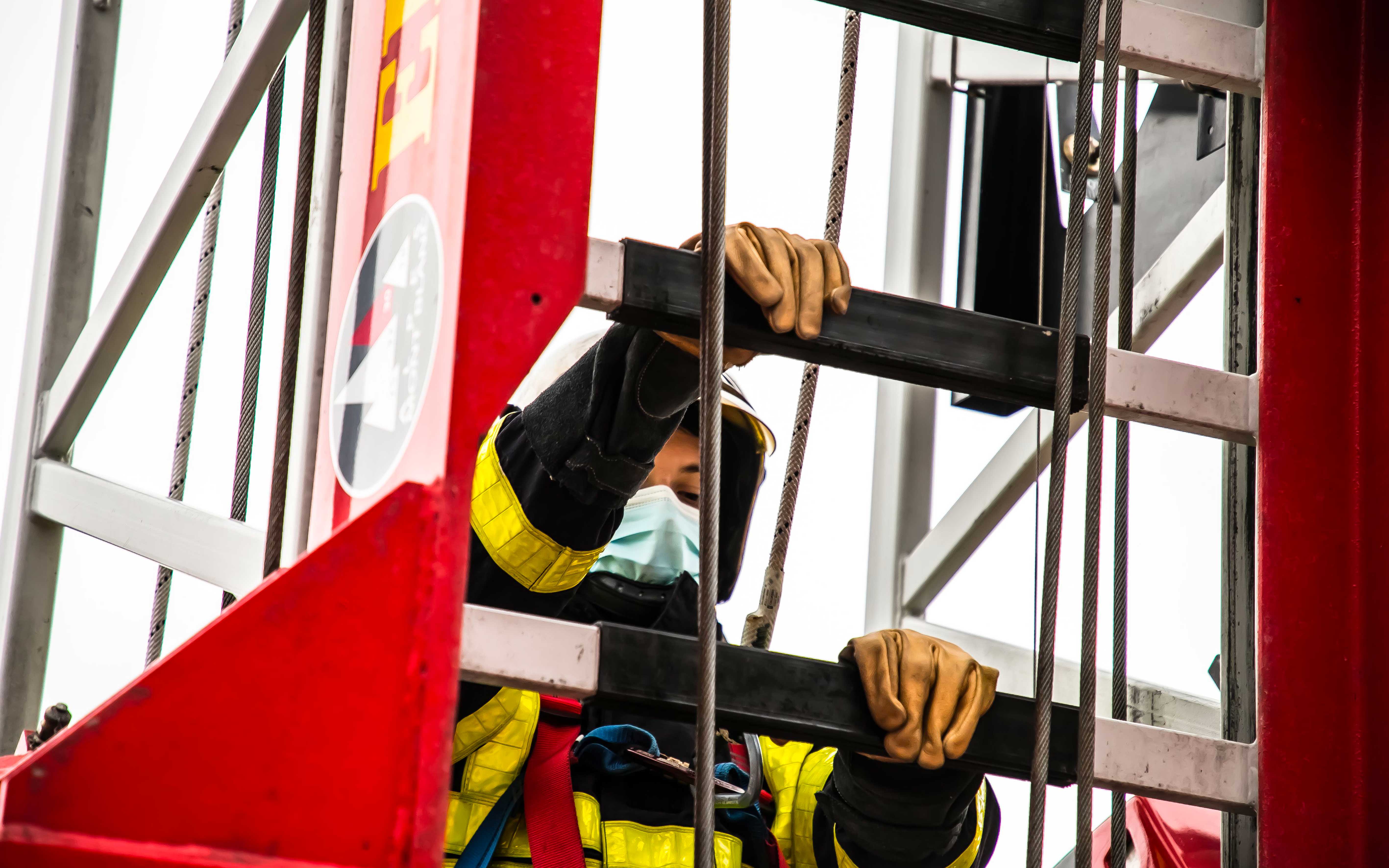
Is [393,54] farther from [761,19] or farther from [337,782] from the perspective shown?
[761,19]

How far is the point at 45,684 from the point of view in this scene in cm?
323

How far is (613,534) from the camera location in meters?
2.45

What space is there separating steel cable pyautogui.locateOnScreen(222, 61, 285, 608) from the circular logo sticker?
45cm

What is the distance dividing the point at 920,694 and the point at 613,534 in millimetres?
882

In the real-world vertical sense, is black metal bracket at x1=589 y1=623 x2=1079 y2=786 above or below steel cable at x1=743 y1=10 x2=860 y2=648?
below

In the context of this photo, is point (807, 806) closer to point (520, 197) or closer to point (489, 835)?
point (489, 835)

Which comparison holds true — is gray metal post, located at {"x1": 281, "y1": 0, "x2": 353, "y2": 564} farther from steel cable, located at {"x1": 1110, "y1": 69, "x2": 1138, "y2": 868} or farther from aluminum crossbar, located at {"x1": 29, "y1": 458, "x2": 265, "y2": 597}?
steel cable, located at {"x1": 1110, "y1": 69, "x2": 1138, "y2": 868}

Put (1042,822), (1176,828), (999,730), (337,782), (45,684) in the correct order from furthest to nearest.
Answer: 1. (45,684)
2. (1176,828)
3. (999,730)
4. (1042,822)
5. (337,782)

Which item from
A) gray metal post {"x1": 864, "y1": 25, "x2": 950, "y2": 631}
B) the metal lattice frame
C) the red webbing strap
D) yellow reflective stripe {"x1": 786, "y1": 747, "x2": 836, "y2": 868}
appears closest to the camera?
the metal lattice frame

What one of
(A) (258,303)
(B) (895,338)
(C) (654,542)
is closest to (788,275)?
(B) (895,338)

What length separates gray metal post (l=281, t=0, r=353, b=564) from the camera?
167cm

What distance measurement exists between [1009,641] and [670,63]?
3.09m

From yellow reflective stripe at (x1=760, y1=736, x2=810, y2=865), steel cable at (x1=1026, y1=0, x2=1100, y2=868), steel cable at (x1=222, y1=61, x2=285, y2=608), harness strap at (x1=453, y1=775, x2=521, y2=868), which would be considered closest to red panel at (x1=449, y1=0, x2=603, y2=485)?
steel cable at (x1=1026, y1=0, x2=1100, y2=868)

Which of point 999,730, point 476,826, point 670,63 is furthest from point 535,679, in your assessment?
point 670,63
